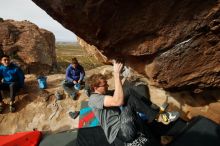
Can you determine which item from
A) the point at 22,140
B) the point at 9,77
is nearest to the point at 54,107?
the point at 9,77

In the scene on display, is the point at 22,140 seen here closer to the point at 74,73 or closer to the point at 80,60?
the point at 74,73

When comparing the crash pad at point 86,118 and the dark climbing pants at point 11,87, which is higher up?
the dark climbing pants at point 11,87

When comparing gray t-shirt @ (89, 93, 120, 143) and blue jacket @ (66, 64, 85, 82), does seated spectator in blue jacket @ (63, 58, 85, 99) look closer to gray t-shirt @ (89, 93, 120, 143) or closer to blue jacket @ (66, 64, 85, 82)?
blue jacket @ (66, 64, 85, 82)

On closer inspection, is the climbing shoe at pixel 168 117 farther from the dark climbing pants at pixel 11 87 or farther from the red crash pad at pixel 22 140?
the dark climbing pants at pixel 11 87

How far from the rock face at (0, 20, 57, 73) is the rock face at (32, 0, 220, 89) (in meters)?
12.1

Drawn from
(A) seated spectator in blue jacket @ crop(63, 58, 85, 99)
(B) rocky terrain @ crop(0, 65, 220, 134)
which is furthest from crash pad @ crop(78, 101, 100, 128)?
(A) seated spectator in blue jacket @ crop(63, 58, 85, 99)

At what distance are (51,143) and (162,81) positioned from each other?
3783 millimetres

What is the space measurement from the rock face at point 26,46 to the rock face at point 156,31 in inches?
477

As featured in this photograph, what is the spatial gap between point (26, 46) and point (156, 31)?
1382 centimetres

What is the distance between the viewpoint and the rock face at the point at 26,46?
1570 centimetres

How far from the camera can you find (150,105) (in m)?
7.28

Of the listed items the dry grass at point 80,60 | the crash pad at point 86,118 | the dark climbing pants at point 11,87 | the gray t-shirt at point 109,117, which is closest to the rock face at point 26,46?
the dry grass at point 80,60

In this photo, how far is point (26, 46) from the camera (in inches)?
647

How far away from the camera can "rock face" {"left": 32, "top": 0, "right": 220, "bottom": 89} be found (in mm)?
3662
